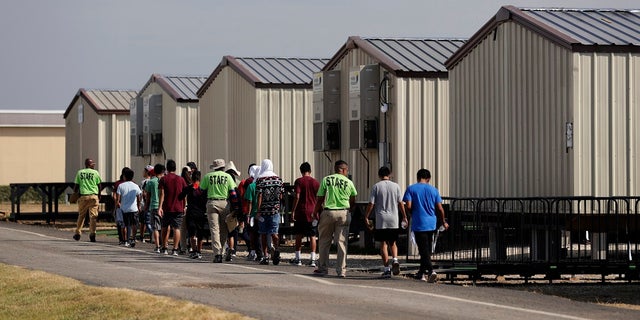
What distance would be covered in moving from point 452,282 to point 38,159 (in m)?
50.9

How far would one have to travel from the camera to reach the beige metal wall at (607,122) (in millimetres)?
21703

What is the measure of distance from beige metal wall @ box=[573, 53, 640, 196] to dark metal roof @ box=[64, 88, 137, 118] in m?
26.9

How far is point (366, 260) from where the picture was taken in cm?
2547

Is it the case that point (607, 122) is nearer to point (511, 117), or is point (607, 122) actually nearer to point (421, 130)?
point (511, 117)

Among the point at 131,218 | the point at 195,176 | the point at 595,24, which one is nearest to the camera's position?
the point at 595,24

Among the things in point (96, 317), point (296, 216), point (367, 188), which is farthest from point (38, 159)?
point (96, 317)

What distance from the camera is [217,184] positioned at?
78.3ft

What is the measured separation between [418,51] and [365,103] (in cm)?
207

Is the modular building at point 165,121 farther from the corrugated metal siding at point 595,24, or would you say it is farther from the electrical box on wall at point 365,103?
the corrugated metal siding at point 595,24

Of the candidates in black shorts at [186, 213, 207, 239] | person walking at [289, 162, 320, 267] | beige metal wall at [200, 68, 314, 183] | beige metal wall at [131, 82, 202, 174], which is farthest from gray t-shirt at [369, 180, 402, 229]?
beige metal wall at [131, 82, 202, 174]

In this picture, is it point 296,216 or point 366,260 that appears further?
point 366,260

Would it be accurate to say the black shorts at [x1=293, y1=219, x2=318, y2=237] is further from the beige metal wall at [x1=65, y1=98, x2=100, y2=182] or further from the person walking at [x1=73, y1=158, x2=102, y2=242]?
the beige metal wall at [x1=65, y1=98, x2=100, y2=182]

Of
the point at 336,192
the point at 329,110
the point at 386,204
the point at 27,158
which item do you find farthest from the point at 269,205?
the point at 27,158

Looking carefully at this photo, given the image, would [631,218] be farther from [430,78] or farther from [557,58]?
[430,78]
